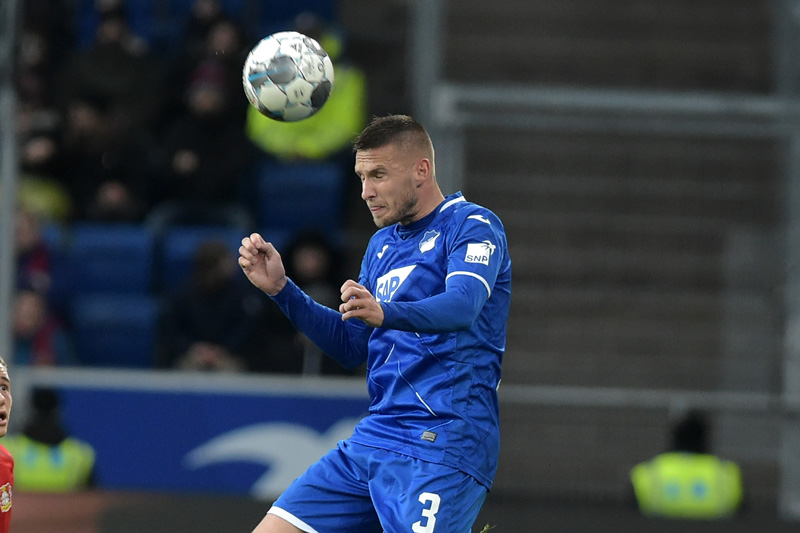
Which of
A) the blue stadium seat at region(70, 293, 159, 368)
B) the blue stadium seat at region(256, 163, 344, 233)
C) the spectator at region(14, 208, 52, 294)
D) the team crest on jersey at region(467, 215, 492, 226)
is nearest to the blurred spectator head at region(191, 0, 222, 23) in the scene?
the blue stadium seat at region(256, 163, 344, 233)

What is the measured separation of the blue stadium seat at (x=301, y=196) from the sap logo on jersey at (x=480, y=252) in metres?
5.41

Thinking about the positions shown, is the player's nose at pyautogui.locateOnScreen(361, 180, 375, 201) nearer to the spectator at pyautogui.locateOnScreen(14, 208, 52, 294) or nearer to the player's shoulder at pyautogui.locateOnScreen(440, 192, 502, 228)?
the player's shoulder at pyautogui.locateOnScreen(440, 192, 502, 228)

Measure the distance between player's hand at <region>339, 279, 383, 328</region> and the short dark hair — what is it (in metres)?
0.61

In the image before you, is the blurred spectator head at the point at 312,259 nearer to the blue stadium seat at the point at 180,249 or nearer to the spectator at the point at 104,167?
the blue stadium seat at the point at 180,249

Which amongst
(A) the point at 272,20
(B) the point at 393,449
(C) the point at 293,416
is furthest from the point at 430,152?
(A) the point at 272,20

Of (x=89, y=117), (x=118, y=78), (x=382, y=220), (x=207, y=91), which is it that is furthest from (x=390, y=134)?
(x=118, y=78)

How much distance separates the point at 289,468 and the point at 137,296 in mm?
1956

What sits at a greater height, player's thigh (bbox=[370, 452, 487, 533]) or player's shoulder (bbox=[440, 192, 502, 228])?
player's shoulder (bbox=[440, 192, 502, 228])

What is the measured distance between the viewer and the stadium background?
7.30 meters

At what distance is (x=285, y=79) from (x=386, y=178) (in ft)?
2.27

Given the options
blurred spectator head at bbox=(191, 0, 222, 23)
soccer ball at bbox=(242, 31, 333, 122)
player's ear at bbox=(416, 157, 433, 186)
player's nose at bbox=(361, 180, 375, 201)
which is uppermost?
blurred spectator head at bbox=(191, 0, 222, 23)

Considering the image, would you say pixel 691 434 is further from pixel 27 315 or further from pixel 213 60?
pixel 213 60

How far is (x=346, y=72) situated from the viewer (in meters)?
9.54

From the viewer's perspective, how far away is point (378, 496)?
3.67m
